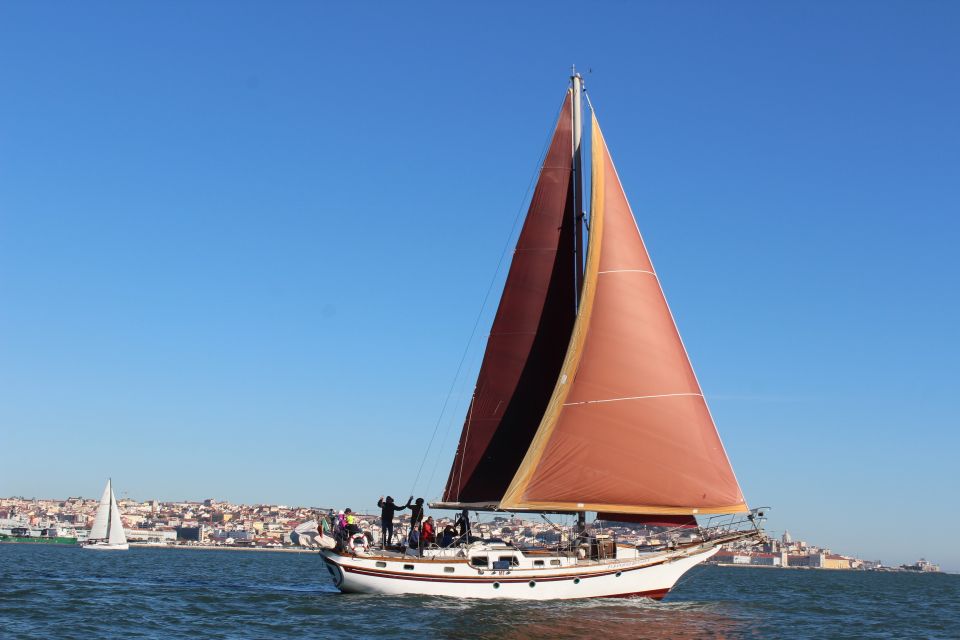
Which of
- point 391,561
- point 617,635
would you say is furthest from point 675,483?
point 391,561

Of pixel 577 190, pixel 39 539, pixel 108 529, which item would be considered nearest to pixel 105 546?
pixel 108 529

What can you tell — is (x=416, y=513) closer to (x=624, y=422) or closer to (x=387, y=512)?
(x=387, y=512)

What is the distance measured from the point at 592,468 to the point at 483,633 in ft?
22.2

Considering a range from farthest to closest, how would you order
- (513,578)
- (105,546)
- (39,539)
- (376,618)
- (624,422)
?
1. (39,539)
2. (105,546)
3. (624,422)
4. (513,578)
5. (376,618)

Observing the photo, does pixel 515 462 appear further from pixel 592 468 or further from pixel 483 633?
pixel 483 633

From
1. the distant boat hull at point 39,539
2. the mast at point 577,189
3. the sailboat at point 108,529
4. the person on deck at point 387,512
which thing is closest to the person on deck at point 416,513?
the person on deck at point 387,512

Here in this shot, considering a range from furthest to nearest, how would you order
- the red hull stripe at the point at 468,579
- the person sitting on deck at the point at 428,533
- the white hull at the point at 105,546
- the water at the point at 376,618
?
the white hull at the point at 105,546, the person sitting on deck at the point at 428,533, the red hull stripe at the point at 468,579, the water at the point at 376,618

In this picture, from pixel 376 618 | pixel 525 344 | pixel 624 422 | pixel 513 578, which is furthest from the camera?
pixel 525 344

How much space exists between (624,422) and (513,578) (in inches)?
204

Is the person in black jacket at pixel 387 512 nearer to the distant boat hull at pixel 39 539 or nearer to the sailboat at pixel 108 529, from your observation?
the sailboat at pixel 108 529

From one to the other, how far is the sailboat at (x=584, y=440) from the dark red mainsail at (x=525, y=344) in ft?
0.14

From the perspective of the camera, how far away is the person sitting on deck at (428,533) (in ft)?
93.7

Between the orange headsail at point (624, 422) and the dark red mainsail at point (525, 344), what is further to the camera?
the dark red mainsail at point (525, 344)

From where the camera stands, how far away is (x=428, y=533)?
28.7 m
